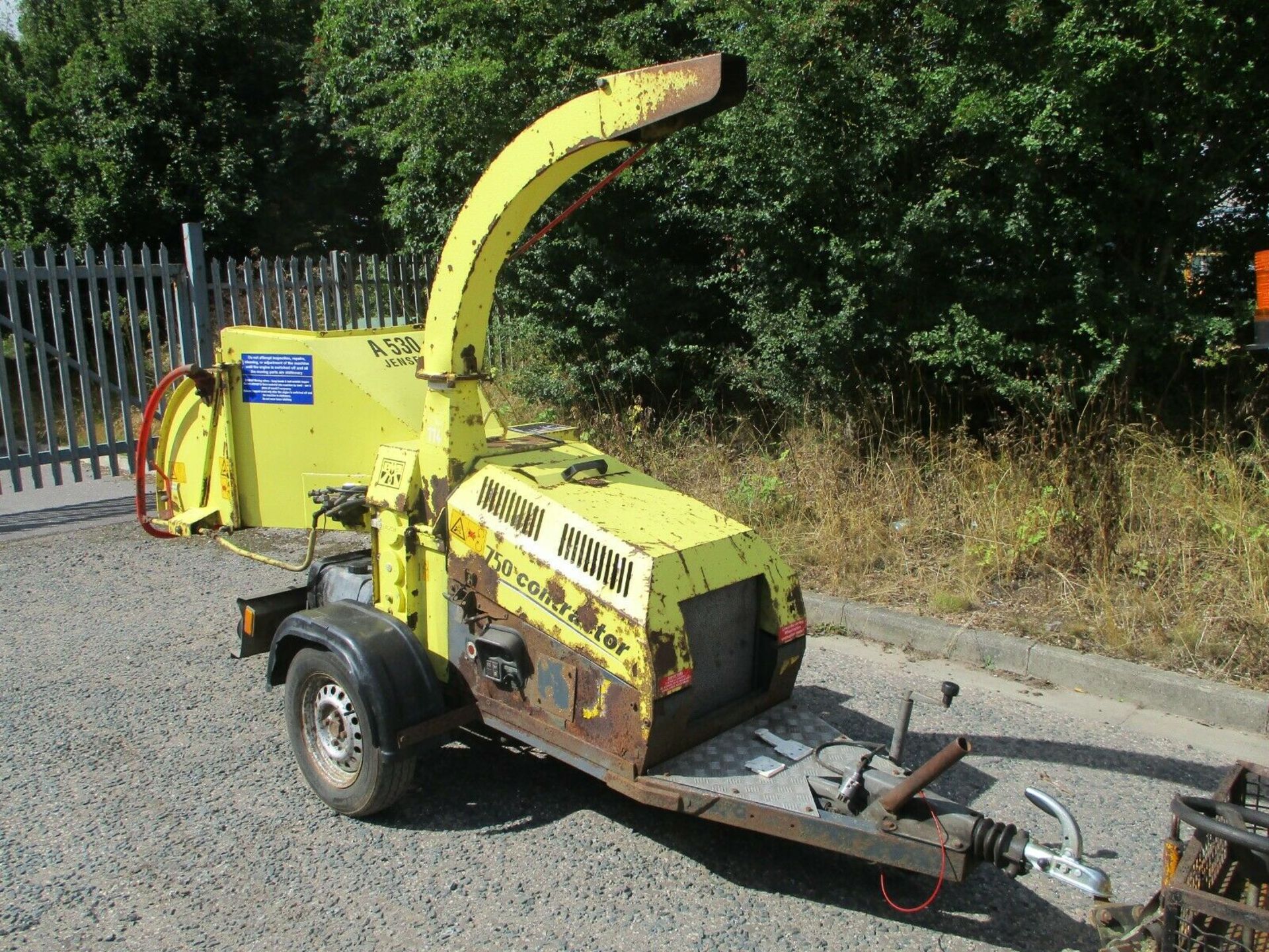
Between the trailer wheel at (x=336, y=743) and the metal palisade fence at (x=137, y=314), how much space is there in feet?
20.0

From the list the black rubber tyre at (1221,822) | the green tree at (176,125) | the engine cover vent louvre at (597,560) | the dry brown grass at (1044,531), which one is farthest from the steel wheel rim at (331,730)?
the green tree at (176,125)

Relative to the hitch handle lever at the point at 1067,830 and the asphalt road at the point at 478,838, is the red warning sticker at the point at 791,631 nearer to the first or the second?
the asphalt road at the point at 478,838

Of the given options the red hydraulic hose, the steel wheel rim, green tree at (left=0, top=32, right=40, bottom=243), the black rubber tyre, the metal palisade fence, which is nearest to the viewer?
the black rubber tyre

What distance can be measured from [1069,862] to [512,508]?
2.23 metres

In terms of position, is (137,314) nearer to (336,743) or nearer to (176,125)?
(336,743)

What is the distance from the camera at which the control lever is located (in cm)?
295

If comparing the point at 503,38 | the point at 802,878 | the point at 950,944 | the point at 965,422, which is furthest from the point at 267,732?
the point at 503,38

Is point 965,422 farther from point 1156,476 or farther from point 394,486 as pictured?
point 394,486

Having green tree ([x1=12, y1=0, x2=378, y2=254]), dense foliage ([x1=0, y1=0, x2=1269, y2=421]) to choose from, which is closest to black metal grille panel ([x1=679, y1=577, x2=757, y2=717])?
dense foliage ([x1=0, y1=0, x2=1269, y2=421])

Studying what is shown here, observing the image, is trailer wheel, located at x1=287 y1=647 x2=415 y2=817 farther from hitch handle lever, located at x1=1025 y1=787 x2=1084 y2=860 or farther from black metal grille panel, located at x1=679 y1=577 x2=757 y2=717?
hitch handle lever, located at x1=1025 y1=787 x2=1084 y2=860

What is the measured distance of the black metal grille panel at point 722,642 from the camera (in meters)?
3.79

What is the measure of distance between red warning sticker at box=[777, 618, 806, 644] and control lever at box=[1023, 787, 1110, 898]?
3.76ft

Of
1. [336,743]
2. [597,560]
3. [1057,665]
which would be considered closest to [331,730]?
[336,743]

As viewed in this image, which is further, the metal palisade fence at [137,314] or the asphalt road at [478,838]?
the metal palisade fence at [137,314]
